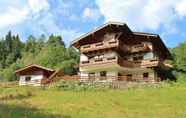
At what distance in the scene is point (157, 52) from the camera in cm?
5628

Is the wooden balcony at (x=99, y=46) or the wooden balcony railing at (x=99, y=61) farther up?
the wooden balcony at (x=99, y=46)

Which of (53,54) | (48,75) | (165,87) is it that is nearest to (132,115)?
(165,87)

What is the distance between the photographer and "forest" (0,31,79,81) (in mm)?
84213

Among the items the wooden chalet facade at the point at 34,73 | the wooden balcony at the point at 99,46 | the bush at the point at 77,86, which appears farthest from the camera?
the wooden chalet facade at the point at 34,73

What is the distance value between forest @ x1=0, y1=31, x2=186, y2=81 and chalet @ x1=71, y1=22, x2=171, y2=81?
25.2 feet

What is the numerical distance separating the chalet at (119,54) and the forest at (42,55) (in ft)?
25.2

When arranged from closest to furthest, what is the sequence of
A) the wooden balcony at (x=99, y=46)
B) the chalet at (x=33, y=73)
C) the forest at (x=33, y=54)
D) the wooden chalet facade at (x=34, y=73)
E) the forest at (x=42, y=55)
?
the wooden balcony at (x=99, y=46) < the wooden chalet facade at (x=34, y=73) < the chalet at (x=33, y=73) < the forest at (x=42, y=55) < the forest at (x=33, y=54)

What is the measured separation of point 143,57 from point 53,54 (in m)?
35.8

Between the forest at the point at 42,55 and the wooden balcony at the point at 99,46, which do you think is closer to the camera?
the wooden balcony at the point at 99,46

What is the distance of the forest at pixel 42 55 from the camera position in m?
69.5

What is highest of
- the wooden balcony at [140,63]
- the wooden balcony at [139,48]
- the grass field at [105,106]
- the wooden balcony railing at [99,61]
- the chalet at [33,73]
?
the wooden balcony at [139,48]

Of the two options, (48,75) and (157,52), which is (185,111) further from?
(48,75)

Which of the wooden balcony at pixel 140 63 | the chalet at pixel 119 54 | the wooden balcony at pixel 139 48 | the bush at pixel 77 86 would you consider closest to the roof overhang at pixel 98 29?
the chalet at pixel 119 54

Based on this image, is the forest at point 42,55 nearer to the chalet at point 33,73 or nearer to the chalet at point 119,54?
the chalet at point 119,54
